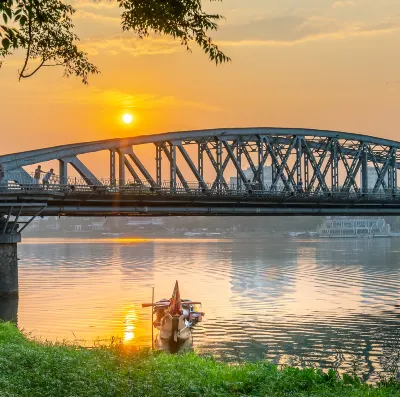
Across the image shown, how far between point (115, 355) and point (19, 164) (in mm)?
A: 47155

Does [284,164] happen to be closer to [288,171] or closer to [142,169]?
[288,171]

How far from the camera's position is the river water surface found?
44656mm

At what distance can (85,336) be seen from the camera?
161ft

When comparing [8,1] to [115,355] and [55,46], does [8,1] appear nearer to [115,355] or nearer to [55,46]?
[55,46]

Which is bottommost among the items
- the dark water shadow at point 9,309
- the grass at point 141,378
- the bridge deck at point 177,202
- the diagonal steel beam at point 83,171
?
the dark water shadow at point 9,309

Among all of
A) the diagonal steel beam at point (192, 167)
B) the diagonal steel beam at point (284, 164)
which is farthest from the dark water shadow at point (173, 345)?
the diagonal steel beam at point (284, 164)

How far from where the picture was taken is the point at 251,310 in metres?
64.3

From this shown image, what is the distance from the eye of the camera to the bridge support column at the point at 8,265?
6612 centimetres

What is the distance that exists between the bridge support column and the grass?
36237mm

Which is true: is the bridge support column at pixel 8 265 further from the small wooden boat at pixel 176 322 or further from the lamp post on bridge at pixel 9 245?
the small wooden boat at pixel 176 322

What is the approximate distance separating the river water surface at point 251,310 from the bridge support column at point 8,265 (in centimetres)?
195

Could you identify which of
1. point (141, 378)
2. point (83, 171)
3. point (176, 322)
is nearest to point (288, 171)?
point (83, 171)

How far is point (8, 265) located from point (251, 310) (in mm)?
19938

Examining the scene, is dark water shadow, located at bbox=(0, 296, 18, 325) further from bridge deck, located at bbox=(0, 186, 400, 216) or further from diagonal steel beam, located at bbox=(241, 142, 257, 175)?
diagonal steel beam, located at bbox=(241, 142, 257, 175)
